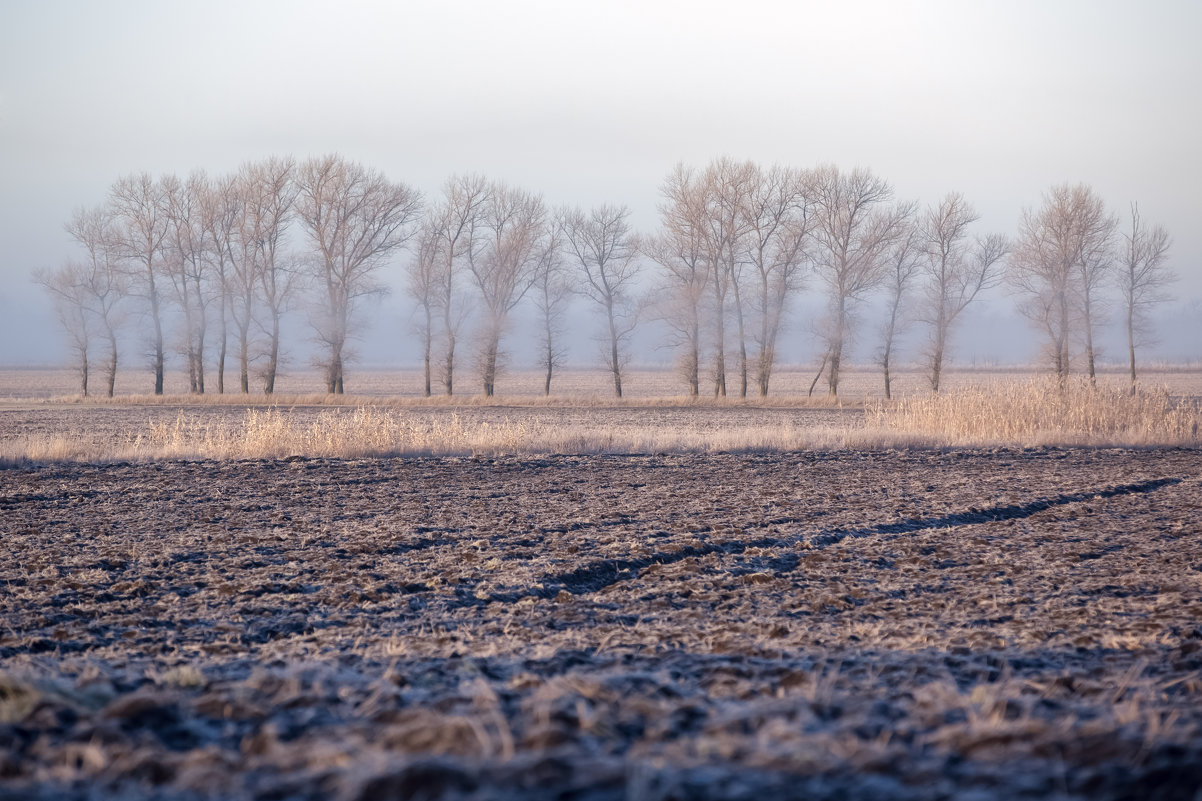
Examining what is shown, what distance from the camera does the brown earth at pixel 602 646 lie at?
2.60 m

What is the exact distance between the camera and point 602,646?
182 inches

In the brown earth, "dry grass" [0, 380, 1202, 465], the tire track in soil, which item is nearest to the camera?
the brown earth

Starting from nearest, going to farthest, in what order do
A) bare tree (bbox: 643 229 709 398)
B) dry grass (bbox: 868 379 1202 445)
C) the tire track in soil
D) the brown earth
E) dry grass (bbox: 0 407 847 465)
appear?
the brown earth
the tire track in soil
dry grass (bbox: 0 407 847 465)
dry grass (bbox: 868 379 1202 445)
bare tree (bbox: 643 229 709 398)

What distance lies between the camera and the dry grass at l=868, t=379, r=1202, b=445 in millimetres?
19891

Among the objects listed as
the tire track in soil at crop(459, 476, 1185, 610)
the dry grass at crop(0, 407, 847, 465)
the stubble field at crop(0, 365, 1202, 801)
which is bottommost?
the tire track in soil at crop(459, 476, 1185, 610)

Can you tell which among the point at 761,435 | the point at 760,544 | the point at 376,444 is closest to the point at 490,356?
the point at 761,435

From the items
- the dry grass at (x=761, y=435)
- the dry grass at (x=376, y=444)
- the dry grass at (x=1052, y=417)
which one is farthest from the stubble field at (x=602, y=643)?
the dry grass at (x=1052, y=417)

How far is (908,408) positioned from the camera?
76.8ft

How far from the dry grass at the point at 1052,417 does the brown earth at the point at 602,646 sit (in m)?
8.69

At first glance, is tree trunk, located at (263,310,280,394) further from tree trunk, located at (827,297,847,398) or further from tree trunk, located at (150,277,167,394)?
tree trunk, located at (827,297,847,398)

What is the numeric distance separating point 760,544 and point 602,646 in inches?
155

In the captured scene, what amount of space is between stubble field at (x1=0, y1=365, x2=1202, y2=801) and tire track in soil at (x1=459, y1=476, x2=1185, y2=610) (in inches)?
1.6

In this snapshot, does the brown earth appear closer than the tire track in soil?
Yes

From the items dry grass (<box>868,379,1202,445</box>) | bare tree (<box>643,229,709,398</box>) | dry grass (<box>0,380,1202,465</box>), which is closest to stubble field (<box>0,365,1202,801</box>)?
dry grass (<box>0,380,1202,465</box>)
